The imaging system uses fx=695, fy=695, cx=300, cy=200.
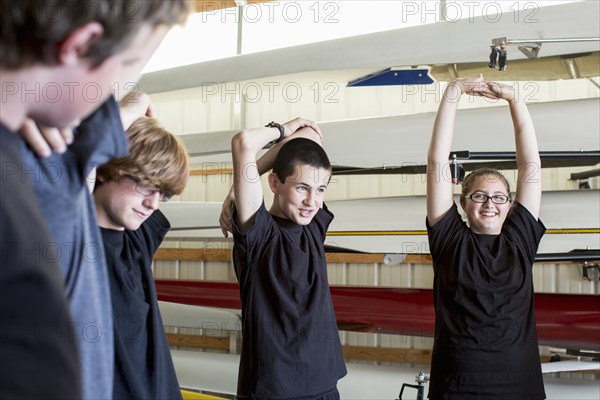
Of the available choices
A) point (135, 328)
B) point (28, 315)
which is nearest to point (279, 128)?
point (135, 328)

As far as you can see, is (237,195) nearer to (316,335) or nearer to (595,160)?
(316,335)

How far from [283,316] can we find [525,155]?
2.91ft

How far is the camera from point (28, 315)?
476 mm

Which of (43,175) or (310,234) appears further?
(310,234)

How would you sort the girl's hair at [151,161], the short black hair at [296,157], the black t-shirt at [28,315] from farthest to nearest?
the short black hair at [296,157], the girl's hair at [151,161], the black t-shirt at [28,315]

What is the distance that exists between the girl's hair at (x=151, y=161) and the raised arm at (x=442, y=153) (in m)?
0.89

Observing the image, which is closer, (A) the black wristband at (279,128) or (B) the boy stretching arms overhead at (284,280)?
(B) the boy stretching arms overhead at (284,280)

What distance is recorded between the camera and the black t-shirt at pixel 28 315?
1.55 ft

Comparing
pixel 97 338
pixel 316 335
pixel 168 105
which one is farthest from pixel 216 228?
pixel 168 105

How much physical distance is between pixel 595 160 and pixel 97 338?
244cm

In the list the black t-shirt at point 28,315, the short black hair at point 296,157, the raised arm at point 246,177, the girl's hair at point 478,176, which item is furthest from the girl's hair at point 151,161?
the girl's hair at point 478,176

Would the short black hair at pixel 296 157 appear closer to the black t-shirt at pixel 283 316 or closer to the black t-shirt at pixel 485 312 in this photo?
the black t-shirt at pixel 283 316

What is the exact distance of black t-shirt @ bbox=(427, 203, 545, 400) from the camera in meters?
1.89

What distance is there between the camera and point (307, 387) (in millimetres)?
1810
